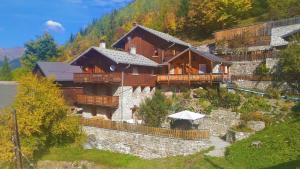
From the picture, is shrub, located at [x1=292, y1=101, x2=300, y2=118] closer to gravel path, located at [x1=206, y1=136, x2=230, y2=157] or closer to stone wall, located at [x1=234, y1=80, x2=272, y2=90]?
stone wall, located at [x1=234, y1=80, x2=272, y2=90]

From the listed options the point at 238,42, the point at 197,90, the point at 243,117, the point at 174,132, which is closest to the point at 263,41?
the point at 238,42

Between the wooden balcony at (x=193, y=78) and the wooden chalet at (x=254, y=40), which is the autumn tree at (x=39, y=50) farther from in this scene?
the wooden balcony at (x=193, y=78)

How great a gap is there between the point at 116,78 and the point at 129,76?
1597mm

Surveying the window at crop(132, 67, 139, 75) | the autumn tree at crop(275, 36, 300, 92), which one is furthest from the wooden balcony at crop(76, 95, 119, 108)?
the autumn tree at crop(275, 36, 300, 92)

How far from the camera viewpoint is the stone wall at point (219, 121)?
33438 millimetres

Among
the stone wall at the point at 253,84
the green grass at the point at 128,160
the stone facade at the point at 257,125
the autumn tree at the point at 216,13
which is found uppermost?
the autumn tree at the point at 216,13

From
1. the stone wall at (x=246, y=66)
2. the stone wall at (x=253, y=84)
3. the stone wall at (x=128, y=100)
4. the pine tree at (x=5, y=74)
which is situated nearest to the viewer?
the stone wall at (x=253, y=84)

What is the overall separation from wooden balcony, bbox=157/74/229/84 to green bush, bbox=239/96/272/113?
4.93 m

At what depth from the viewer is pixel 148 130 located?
32.0 metres

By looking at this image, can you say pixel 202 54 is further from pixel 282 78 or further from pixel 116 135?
pixel 116 135

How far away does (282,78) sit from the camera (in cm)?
3712

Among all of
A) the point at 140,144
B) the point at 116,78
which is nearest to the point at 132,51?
the point at 116,78

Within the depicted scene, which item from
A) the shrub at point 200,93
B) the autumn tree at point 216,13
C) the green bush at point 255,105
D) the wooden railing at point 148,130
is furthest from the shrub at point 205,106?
the autumn tree at point 216,13

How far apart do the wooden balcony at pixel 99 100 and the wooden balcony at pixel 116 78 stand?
66.4 inches
